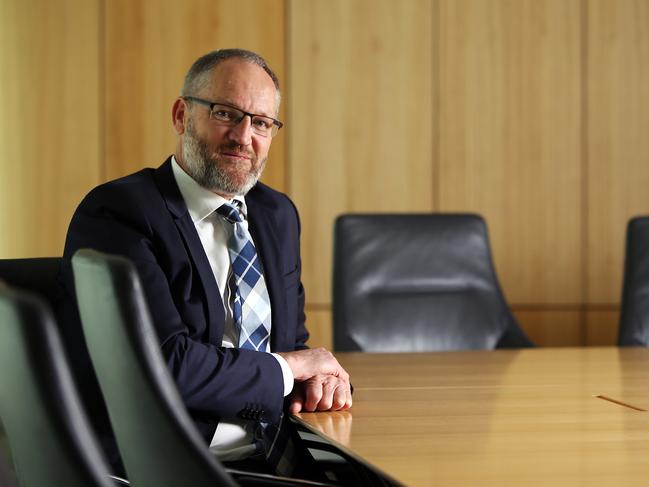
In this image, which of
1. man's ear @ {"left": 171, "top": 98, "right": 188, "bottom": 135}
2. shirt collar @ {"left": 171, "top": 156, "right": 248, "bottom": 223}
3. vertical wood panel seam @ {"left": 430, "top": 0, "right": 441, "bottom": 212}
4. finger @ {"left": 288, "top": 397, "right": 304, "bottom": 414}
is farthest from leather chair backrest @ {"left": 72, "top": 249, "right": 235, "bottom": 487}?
vertical wood panel seam @ {"left": 430, "top": 0, "right": 441, "bottom": 212}

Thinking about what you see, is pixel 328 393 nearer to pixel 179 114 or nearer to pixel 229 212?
pixel 229 212

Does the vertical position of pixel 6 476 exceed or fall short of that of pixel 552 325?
it exceeds it

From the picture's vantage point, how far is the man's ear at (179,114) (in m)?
2.62

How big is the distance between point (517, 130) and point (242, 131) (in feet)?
10.9

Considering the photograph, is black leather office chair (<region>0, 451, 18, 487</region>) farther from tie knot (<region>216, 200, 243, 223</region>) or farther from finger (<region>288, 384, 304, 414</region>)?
tie knot (<region>216, 200, 243, 223</region>)

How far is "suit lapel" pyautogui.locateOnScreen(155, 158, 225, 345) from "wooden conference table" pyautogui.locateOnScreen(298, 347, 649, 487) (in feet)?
1.03

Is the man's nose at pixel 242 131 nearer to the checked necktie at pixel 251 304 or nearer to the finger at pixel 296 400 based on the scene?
the checked necktie at pixel 251 304

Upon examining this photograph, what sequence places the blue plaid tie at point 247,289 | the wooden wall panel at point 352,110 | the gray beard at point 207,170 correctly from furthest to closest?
1. the wooden wall panel at point 352,110
2. the gray beard at point 207,170
3. the blue plaid tie at point 247,289

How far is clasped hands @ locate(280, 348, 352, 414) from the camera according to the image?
84.3 inches

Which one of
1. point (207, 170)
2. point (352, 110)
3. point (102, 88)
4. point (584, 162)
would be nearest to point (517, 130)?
point (584, 162)

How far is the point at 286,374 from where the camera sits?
218 centimetres

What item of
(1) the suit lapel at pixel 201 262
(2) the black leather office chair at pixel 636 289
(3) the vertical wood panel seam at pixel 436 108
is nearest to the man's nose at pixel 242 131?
(1) the suit lapel at pixel 201 262

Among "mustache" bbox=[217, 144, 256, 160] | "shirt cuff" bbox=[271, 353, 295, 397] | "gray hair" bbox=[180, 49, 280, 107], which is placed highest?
"gray hair" bbox=[180, 49, 280, 107]

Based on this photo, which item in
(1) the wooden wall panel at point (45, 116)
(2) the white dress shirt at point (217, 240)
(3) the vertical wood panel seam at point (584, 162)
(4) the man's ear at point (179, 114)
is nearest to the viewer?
(2) the white dress shirt at point (217, 240)
